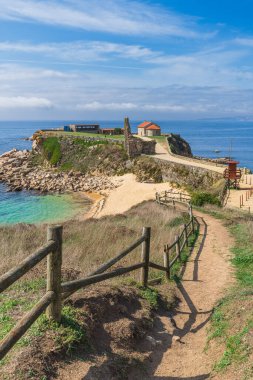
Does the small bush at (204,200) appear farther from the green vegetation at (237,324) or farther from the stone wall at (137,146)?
the stone wall at (137,146)

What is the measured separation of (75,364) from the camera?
17.8 feet

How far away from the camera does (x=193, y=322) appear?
8.52 m

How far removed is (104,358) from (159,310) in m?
3.11

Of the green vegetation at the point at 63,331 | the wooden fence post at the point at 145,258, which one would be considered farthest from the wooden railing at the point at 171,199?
the green vegetation at the point at 63,331

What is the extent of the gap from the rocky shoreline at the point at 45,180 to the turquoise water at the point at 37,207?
3592 mm

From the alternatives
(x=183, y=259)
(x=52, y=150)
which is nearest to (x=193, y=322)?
(x=183, y=259)

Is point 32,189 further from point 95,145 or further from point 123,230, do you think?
point 123,230

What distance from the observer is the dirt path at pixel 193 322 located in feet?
21.0

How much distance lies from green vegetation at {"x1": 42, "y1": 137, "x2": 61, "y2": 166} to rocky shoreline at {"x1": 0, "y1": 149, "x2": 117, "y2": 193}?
2.77 meters

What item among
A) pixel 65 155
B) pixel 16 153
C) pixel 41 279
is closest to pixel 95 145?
pixel 65 155

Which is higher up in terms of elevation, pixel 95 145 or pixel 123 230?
pixel 95 145

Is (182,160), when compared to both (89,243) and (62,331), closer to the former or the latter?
(89,243)

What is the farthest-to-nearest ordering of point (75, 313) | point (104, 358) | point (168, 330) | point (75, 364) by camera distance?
point (168, 330)
point (75, 313)
point (104, 358)
point (75, 364)

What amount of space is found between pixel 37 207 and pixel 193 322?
34.2 metres
